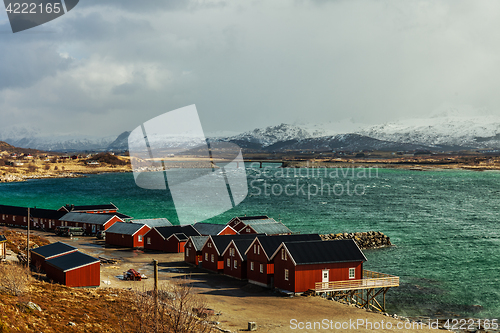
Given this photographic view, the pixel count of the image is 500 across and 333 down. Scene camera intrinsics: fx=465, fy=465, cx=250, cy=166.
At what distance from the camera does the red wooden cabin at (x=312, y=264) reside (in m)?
29.5

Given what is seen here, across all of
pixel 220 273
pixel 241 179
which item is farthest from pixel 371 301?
pixel 241 179

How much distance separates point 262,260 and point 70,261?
1249 centimetres

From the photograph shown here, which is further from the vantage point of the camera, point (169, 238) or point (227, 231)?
point (227, 231)

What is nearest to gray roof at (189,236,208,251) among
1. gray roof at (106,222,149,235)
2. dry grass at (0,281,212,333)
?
gray roof at (106,222,149,235)

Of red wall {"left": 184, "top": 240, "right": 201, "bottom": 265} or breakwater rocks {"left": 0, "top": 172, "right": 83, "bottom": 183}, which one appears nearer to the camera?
red wall {"left": 184, "top": 240, "right": 201, "bottom": 265}

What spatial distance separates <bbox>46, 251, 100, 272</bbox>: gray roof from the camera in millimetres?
28562

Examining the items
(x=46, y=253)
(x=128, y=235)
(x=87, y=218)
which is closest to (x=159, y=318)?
(x=46, y=253)

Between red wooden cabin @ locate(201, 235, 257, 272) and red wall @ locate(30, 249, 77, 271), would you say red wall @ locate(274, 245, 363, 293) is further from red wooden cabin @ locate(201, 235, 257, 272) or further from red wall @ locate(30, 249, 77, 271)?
red wall @ locate(30, 249, 77, 271)

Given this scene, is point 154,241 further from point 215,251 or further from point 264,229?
point 215,251

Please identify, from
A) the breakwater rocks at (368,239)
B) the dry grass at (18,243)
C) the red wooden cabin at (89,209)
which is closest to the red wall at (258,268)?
the dry grass at (18,243)

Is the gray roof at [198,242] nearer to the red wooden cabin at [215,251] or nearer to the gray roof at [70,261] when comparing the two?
the red wooden cabin at [215,251]

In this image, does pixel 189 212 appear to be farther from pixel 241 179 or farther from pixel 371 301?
pixel 241 179

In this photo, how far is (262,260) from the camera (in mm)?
31922

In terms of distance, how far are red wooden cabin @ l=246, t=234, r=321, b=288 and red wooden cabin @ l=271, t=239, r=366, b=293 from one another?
537 millimetres
